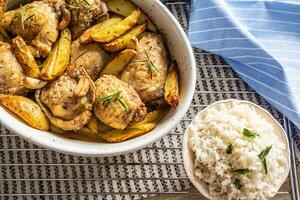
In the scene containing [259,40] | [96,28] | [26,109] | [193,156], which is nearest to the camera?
[26,109]

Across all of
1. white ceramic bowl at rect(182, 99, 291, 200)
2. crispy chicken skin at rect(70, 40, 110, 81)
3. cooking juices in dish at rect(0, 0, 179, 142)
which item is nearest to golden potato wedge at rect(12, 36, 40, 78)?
cooking juices in dish at rect(0, 0, 179, 142)

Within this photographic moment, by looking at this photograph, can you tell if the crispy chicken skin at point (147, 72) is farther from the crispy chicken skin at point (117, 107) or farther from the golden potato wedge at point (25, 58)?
the golden potato wedge at point (25, 58)

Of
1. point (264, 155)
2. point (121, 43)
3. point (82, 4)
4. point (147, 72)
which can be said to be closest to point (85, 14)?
point (82, 4)

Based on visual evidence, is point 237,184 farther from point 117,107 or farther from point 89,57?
point 89,57

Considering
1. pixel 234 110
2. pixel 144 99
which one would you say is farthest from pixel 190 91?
pixel 234 110

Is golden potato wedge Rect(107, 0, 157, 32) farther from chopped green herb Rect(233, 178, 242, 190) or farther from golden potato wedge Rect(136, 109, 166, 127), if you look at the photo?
chopped green herb Rect(233, 178, 242, 190)

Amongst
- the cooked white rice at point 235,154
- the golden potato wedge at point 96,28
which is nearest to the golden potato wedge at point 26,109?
the golden potato wedge at point 96,28
